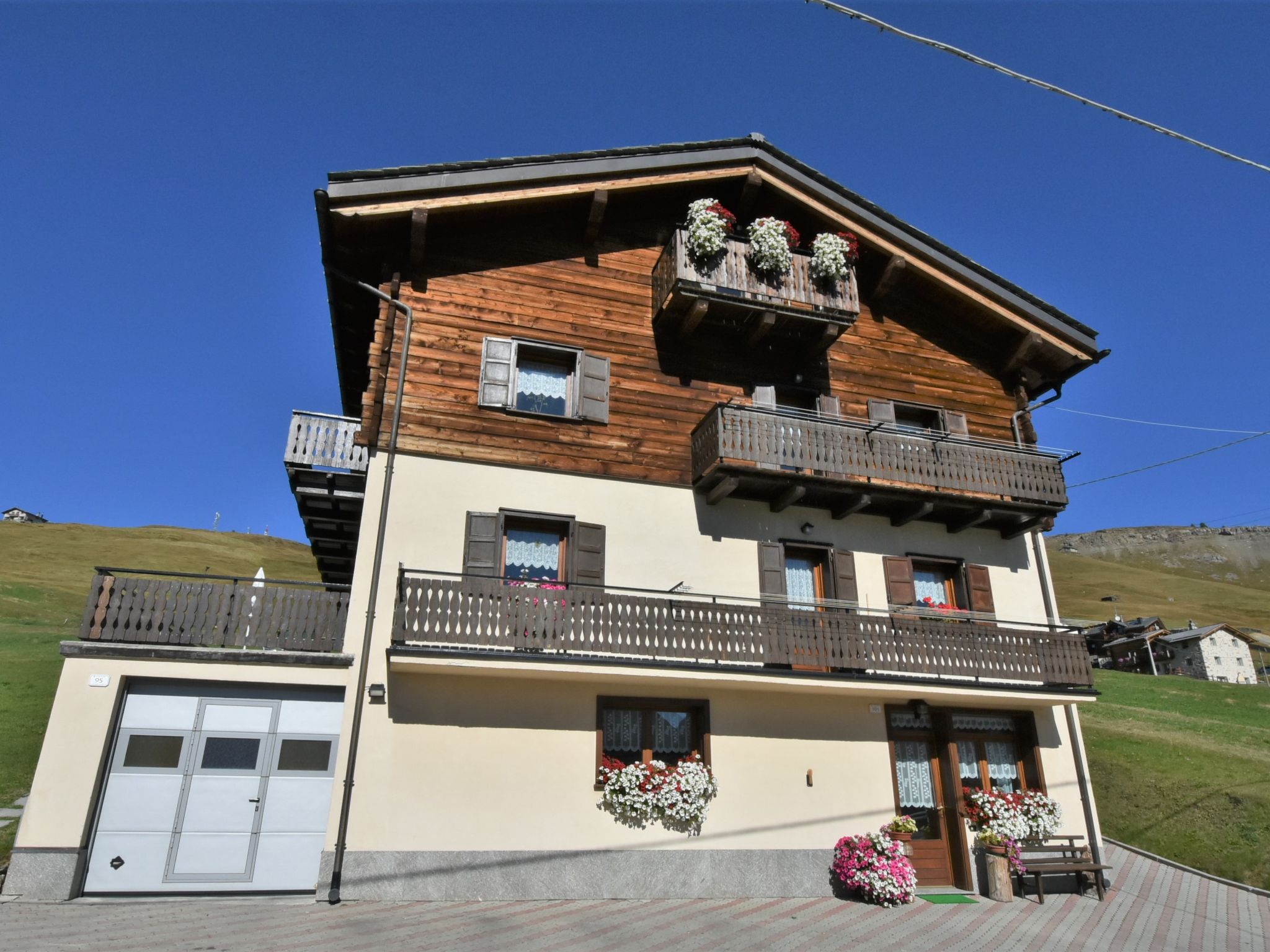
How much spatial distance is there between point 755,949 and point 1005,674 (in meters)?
6.86

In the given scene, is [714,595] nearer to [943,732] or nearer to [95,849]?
[943,732]

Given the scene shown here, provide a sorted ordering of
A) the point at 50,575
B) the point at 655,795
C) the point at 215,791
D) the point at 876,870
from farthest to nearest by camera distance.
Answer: the point at 50,575 → the point at 876,870 → the point at 655,795 → the point at 215,791

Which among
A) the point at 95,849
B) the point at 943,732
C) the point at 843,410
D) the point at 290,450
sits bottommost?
the point at 95,849

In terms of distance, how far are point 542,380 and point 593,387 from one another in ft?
3.03

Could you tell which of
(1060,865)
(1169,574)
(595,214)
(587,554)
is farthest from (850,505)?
(1169,574)

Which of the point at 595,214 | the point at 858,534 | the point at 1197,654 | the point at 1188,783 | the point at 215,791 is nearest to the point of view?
the point at 215,791

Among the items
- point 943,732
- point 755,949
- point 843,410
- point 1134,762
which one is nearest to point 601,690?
point 755,949

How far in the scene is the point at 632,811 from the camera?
38.1 feet

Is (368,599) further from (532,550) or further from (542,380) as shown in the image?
(542,380)

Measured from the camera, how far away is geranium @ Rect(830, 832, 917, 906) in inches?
462

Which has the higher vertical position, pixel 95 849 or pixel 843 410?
pixel 843 410

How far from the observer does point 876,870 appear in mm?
11859

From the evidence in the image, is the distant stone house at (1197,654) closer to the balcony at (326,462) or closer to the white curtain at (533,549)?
the white curtain at (533,549)

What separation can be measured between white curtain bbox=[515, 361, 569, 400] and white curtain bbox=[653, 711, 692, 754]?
5785mm
